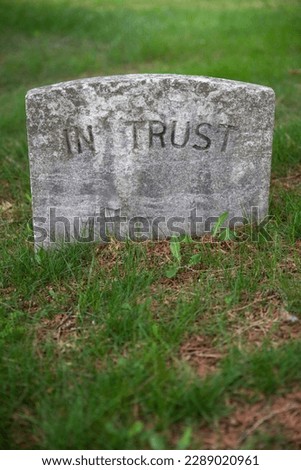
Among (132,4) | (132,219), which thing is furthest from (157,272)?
(132,4)

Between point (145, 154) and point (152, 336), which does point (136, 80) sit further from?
point (152, 336)

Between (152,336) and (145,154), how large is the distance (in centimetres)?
105

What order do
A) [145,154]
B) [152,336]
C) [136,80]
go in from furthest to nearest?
[145,154] → [136,80] → [152,336]

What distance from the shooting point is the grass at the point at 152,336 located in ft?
6.64

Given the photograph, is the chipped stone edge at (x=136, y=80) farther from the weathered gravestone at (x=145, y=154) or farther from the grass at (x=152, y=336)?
the grass at (x=152, y=336)

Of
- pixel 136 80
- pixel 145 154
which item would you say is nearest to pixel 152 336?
pixel 145 154

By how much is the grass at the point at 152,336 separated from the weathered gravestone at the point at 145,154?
0.16 metres

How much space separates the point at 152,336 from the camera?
8.01 feet

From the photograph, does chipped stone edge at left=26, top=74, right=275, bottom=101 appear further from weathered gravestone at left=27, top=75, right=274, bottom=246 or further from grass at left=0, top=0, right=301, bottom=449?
grass at left=0, top=0, right=301, bottom=449

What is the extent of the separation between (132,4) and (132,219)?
881 cm

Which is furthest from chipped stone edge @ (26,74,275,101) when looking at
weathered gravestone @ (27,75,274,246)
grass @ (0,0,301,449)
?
grass @ (0,0,301,449)

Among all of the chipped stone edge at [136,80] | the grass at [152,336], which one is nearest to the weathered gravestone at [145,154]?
the chipped stone edge at [136,80]

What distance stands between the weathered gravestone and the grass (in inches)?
6.1

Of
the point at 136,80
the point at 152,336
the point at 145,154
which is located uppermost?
the point at 136,80
